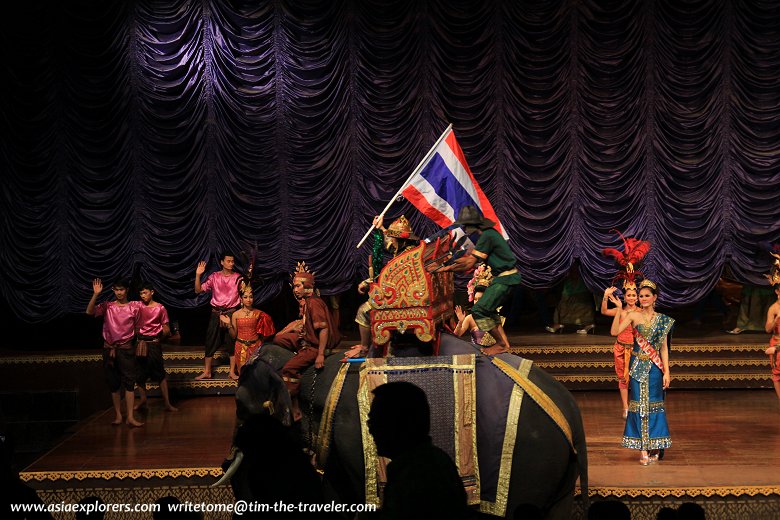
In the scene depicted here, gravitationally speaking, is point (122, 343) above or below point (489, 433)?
above

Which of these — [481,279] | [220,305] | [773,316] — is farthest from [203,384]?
[773,316]

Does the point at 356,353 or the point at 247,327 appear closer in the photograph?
the point at 356,353

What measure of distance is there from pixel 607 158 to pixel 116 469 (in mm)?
5837

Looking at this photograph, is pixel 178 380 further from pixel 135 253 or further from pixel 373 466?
pixel 373 466

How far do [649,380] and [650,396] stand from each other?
0.36 ft

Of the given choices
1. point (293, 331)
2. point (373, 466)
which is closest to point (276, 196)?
point (293, 331)

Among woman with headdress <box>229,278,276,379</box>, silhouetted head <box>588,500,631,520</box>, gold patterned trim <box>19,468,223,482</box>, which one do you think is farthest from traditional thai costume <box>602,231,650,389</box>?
silhouetted head <box>588,500,631,520</box>

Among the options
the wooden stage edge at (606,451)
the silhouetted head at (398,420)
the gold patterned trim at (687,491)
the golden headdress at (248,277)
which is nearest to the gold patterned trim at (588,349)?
the wooden stage edge at (606,451)

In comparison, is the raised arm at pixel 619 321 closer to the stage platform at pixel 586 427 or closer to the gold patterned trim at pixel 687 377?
the stage platform at pixel 586 427

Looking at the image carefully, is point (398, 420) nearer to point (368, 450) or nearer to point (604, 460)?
point (368, 450)

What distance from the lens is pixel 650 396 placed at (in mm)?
6527

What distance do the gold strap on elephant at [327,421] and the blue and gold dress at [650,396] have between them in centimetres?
229

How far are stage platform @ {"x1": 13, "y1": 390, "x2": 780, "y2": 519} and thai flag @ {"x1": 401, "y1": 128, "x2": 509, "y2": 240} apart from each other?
208cm

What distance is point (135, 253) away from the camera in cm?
1034
